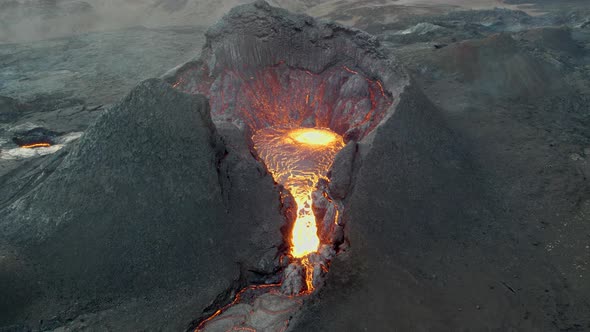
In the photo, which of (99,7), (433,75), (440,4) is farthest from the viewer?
(440,4)

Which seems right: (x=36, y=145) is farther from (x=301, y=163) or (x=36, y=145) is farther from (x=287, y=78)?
(x=301, y=163)

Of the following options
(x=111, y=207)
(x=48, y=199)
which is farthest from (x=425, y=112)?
(x=48, y=199)

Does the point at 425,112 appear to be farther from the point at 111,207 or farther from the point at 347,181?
the point at 111,207

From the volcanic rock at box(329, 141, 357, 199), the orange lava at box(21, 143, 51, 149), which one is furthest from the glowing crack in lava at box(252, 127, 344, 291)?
the orange lava at box(21, 143, 51, 149)

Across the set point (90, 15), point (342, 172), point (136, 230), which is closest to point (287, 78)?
point (342, 172)

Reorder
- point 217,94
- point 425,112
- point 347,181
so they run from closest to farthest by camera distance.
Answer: point 347,181
point 425,112
point 217,94

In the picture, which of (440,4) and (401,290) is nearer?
(401,290)

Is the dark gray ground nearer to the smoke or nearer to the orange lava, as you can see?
the orange lava
